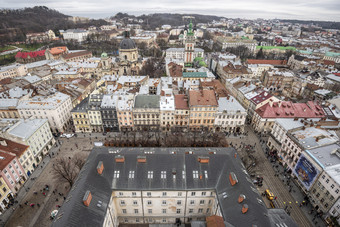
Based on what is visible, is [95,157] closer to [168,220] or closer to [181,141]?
[168,220]

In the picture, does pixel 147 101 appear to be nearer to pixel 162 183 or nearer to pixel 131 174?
pixel 131 174

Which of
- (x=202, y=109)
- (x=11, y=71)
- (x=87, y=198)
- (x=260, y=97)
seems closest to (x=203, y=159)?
(x=87, y=198)

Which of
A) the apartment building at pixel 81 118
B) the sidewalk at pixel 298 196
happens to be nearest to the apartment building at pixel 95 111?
the apartment building at pixel 81 118

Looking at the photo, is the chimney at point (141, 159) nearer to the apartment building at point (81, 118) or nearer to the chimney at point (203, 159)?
the chimney at point (203, 159)

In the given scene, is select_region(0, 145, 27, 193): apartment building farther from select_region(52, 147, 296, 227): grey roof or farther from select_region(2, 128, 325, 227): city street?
select_region(52, 147, 296, 227): grey roof

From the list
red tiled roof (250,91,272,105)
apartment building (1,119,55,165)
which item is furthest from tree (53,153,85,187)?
red tiled roof (250,91,272,105)
